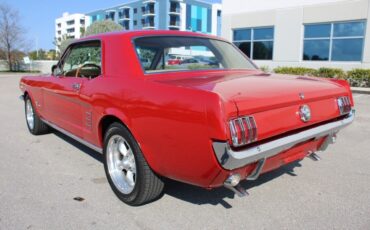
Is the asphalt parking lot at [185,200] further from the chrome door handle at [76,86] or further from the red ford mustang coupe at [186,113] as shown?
the chrome door handle at [76,86]

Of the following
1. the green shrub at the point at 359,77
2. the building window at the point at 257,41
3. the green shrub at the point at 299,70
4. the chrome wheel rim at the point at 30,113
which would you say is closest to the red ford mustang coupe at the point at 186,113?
the chrome wheel rim at the point at 30,113

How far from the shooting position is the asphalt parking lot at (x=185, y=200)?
3068mm

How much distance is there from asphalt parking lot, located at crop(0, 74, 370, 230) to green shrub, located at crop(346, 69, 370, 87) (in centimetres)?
1127

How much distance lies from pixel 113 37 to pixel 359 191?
303 centimetres

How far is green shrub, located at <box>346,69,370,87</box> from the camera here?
49.0ft

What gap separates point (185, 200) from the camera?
3514mm

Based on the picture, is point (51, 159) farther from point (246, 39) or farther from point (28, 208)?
point (246, 39)

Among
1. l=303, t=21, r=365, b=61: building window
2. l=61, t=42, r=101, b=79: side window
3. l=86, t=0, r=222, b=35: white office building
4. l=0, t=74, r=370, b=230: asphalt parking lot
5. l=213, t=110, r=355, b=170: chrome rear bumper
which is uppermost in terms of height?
l=86, t=0, r=222, b=35: white office building

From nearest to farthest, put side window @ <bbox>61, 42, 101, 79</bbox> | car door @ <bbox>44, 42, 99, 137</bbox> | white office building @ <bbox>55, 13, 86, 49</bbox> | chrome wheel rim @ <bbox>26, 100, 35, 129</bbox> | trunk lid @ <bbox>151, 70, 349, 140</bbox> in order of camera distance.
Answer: trunk lid @ <bbox>151, 70, 349, 140</bbox> → side window @ <bbox>61, 42, 101, 79</bbox> → car door @ <bbox>44, 42, 99, 137</bbox> → chrome wheel rim @ <bbox>26, 100, 35, 129</bbox> → white office building @ <bbox>55, 13, 86, 49</bbox>

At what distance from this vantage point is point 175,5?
240 feet

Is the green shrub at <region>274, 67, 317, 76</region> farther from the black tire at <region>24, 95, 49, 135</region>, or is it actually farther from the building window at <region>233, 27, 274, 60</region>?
the black tire at <region>24, 95, 49, 135</region>

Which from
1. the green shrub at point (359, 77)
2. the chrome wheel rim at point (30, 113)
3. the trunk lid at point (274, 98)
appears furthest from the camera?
the green shrub at point (359, 77)

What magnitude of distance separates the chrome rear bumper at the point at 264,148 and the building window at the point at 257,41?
16.7 m

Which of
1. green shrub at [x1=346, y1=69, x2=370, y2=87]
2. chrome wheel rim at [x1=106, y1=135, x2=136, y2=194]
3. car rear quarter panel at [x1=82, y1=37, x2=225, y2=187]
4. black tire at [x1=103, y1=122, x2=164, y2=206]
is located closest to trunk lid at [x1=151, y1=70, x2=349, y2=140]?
car rear quarter panel at [x1=82, y1=37, x2=225, y2=187]
